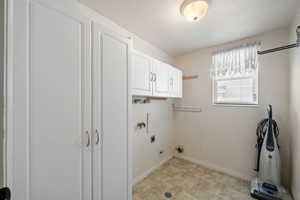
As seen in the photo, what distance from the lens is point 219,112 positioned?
2.57 m

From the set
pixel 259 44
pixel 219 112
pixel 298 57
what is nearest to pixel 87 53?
pixel 298 57

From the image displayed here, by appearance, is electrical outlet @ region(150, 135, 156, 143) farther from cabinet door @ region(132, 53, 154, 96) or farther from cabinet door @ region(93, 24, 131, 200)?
cabinet door @ region(93, 24, 131, 200)

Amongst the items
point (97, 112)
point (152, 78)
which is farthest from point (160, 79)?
point (97, 112)

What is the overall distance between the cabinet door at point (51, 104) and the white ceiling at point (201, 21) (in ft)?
2.88

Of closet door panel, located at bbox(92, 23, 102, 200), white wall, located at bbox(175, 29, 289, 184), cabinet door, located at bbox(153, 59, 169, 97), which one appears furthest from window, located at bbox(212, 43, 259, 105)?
closet door panel, located at bbox(92, 23, 102, 200)

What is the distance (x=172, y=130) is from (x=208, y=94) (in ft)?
4.05

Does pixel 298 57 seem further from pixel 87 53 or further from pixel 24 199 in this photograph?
pixel 24 199

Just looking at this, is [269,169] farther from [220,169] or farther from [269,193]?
[220,169]

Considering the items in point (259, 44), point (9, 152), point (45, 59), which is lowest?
point (9, 152)

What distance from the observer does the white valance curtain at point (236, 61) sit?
7.25 feet

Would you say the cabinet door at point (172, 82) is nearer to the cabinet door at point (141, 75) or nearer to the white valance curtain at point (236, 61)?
the cabinet door at point (141, 75)

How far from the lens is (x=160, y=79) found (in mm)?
2221

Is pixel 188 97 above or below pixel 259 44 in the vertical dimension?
below

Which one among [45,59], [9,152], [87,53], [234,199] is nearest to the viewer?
[9,152]
